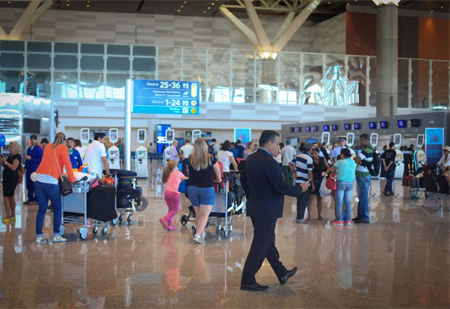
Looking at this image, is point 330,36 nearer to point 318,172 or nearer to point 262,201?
point 318,172

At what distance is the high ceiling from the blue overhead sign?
595 inches

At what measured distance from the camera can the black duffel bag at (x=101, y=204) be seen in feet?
29.2

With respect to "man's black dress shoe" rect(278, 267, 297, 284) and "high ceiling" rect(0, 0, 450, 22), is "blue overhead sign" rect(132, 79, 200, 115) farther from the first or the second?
"high ceiling" rect(0, 0, 450, 22)

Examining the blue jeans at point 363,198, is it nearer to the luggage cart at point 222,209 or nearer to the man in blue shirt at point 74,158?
the luggage cart at point 222,209

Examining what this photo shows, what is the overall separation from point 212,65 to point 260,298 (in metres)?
28.1

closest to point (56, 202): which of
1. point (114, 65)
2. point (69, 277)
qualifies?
point (69, 277)

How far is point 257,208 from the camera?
19.2ft

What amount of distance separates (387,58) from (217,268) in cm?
2592

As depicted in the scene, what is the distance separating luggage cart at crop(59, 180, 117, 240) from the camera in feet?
28.9

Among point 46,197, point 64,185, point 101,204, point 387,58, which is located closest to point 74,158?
point 101,204

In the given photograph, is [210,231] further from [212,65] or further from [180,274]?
[212,65]

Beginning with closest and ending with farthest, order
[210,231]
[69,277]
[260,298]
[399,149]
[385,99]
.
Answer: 1. [260,298]
2. [69,277]
3. [210,231]
4. [399,149]
5. [385,99]

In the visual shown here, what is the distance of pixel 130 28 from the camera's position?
39.6 meters

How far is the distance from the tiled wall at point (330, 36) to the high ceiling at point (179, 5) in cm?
98
